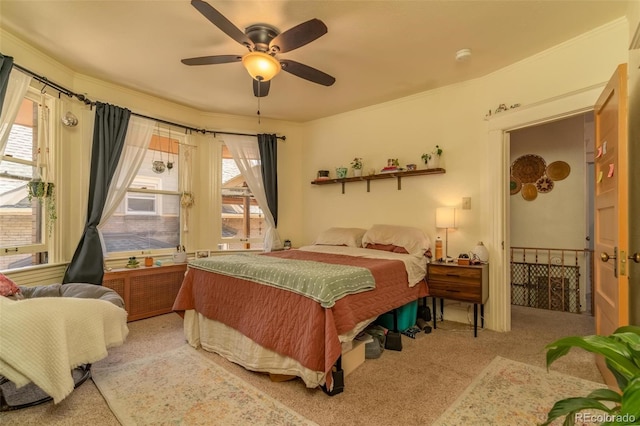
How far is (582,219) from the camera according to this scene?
398cm

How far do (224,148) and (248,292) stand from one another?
2883 mm

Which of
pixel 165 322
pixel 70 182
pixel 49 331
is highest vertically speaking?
pixel 70 182

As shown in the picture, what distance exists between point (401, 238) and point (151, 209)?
325 cm

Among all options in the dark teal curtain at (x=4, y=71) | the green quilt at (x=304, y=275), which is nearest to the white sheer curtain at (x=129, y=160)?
the dark teal curtain at (x=4, y=71)

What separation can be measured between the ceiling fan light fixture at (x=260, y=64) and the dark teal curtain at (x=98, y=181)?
2247mm

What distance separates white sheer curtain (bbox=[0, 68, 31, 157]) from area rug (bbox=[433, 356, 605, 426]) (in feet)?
12.8

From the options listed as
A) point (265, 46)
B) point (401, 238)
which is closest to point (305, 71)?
point (265, 46)

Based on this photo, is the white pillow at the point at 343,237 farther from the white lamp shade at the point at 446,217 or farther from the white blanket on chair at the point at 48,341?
the white blanket on chair at the point at 48,341

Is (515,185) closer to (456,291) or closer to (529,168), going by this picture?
(529,168)

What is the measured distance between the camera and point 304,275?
2.08m

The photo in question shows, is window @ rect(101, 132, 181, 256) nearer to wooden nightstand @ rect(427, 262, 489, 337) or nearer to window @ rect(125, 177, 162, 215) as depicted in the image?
window @ rect(125, 177, 162, 215)

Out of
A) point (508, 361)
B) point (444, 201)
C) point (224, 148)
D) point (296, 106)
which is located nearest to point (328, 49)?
point (296, 106)

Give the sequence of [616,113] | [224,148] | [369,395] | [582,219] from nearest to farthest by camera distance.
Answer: [616,113] < [369,395] < [582,219] < [224,148]

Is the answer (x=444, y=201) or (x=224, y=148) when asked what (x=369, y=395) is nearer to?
(x=444, y=201)
